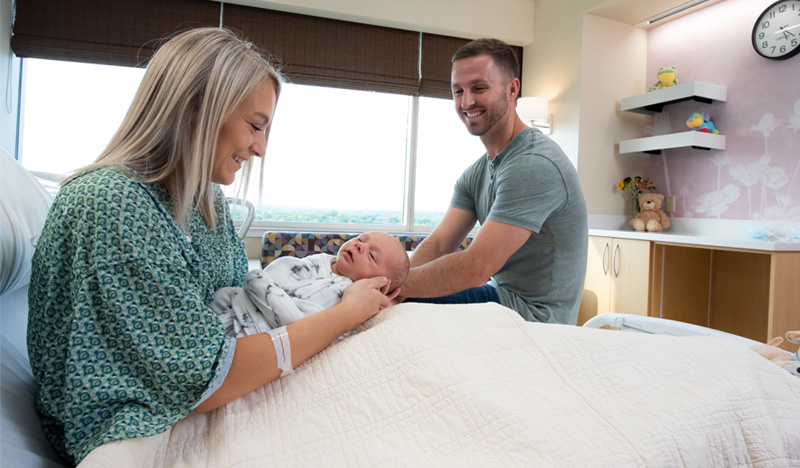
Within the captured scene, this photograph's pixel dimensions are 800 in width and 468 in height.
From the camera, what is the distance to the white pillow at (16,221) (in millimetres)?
865

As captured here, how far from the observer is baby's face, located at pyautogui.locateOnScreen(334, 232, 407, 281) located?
4.22ft

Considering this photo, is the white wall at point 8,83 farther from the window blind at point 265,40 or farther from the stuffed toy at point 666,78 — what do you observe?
the stuffed toy at point 666,78

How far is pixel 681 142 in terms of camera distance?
3.22 meters

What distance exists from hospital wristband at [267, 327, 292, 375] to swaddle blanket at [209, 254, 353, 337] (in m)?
0.12

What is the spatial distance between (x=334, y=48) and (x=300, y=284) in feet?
10.2

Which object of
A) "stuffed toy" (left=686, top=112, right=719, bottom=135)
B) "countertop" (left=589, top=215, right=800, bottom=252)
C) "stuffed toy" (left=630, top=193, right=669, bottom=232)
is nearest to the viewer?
"countertop" (left=589, top=215, right=800, bottom=252)

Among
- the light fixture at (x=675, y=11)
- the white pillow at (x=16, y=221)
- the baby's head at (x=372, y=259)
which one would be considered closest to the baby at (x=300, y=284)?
the baby's head at (x=372, y=259)

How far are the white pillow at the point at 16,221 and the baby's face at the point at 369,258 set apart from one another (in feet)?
2.27

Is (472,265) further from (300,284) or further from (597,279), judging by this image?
(597,279)

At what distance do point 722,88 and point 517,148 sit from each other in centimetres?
244

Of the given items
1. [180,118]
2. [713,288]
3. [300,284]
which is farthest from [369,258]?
[713,288]

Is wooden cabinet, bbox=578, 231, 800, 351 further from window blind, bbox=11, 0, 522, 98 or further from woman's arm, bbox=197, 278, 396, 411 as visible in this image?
woman's arm, bbox=197, 278, 396, 411

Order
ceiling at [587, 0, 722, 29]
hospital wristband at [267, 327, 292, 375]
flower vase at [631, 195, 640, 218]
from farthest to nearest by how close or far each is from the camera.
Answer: flower vase at [631, 195, 640, 218] < ceiling at [587, 0, 722, 29] < hospital wristband at [267, 327, 292, 375]

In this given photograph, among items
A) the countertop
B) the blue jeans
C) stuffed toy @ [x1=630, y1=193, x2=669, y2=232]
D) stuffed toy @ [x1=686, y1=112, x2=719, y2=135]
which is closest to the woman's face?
the blue jeans
